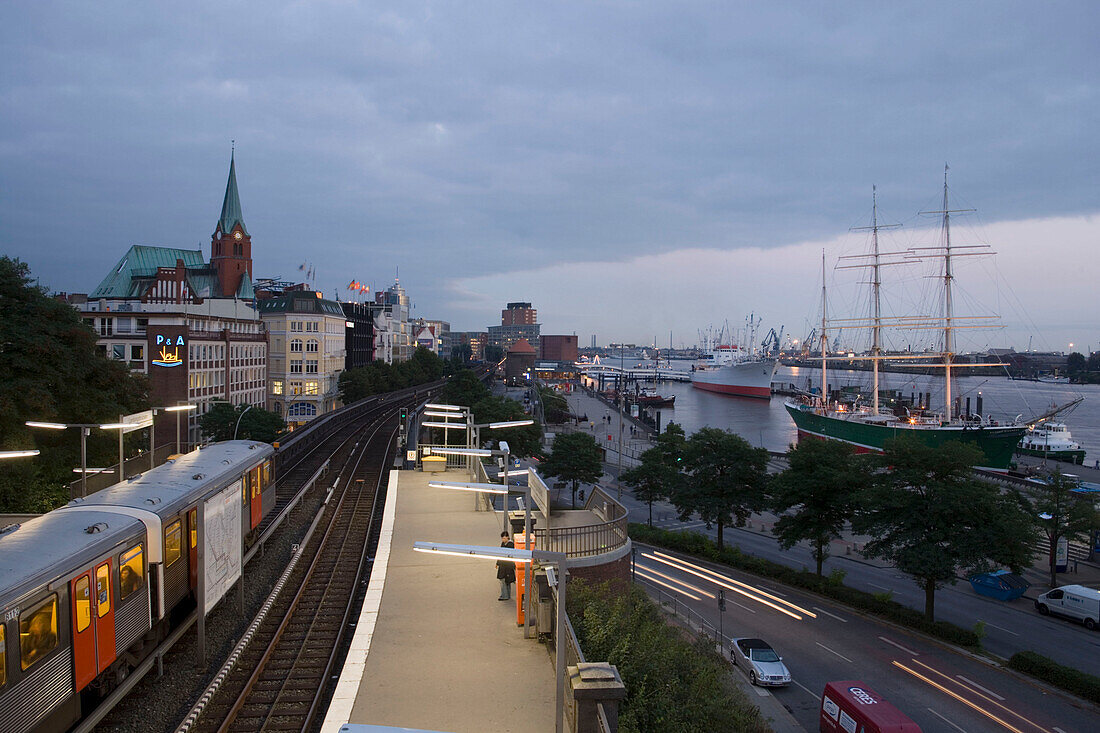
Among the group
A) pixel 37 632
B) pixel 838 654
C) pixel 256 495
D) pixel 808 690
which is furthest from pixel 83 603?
pixel 838 654

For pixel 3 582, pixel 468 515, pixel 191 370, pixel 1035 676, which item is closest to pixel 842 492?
pixel 1035 676

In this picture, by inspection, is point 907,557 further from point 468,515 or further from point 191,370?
point 191,370

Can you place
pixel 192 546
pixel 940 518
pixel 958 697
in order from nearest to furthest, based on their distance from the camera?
1. pixel 192 546
2. pixel 958 697
3. pixel 940 518

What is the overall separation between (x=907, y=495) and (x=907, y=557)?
239 centimetres

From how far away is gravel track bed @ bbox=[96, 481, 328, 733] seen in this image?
9.08m

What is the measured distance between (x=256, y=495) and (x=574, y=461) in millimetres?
23717

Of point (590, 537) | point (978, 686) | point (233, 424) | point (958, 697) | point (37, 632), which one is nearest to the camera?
point (37, 632)

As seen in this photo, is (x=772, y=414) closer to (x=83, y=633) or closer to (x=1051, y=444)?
(x=1051, y=444)

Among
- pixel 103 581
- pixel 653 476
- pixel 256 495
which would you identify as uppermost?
pixel 103 581

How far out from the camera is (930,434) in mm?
62406

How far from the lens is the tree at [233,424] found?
41219 mm

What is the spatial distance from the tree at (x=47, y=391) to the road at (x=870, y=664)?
1979cm

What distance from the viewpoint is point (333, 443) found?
3772 centimetres

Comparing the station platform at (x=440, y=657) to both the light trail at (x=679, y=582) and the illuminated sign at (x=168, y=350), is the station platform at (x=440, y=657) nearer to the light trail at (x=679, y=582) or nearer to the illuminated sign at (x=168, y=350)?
the light trail at (x=679, y=582)
